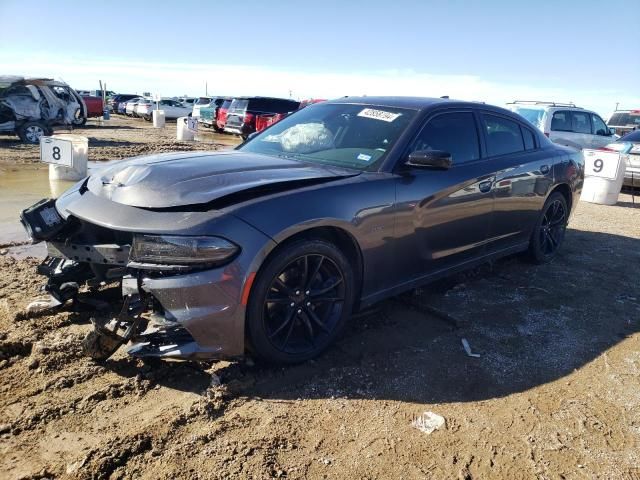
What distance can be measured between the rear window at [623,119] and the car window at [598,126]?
5348 millimetres

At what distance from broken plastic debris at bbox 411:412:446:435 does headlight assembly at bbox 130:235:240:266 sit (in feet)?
4.41

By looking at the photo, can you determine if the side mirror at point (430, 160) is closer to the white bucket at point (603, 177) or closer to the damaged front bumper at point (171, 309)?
the damaged front bumper at point (171, 309)

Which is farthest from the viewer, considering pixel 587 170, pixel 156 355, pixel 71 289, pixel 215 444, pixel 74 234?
pixel 587 170

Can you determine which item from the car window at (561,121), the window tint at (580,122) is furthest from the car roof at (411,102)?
the window tint at (580,122)

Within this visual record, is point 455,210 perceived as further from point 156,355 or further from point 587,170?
point 587,170

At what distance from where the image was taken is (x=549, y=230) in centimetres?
575

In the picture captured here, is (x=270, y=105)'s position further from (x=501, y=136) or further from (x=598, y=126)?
(x=501, y=136)

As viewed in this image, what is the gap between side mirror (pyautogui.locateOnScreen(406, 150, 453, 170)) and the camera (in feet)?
11.6

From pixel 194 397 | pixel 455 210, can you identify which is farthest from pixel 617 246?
pixel 194 397

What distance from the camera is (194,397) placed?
281 centimetres

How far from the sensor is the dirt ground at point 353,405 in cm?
239

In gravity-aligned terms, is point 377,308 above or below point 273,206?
below

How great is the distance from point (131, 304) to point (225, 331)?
Answer: 21.2 inches

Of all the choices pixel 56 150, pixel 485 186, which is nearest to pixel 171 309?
pixel 485 186
